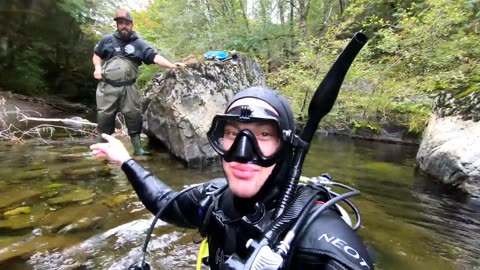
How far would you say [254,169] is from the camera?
61.4 inches

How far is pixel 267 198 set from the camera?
5.26ft

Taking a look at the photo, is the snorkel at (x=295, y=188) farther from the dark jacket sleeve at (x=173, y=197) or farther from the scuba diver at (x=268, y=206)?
the dark jacket sleeve at (x=173, y=197)

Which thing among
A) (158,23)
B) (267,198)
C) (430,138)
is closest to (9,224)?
(267,198)

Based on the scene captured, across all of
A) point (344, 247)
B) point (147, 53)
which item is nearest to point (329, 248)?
point (344, 247)

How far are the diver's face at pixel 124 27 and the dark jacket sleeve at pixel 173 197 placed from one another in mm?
3438

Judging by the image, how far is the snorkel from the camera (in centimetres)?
124

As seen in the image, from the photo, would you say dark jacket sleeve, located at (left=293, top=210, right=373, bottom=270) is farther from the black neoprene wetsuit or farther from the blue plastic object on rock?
the blue plastic object on rock

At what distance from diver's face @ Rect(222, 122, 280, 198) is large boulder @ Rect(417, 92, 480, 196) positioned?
4513mm

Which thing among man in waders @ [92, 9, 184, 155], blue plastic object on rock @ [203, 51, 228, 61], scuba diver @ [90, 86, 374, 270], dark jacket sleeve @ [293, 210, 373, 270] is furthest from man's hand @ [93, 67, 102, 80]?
dark jacket sleeve @ [293, 210, 373, 270]

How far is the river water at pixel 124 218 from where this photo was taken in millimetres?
2998

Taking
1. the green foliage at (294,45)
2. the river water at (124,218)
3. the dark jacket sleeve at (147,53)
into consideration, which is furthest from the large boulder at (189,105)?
the green foliage at (294,45)

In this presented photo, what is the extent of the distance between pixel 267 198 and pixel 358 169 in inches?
231

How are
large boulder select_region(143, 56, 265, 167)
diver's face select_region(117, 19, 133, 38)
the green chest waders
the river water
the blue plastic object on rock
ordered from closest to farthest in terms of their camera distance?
the river water, diver's face select_region(117, 19, 133, 38), the green chest waders, large boulder select_region(143, 56, 265, 167), the blue plastic object on rock

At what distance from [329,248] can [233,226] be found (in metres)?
0.51
